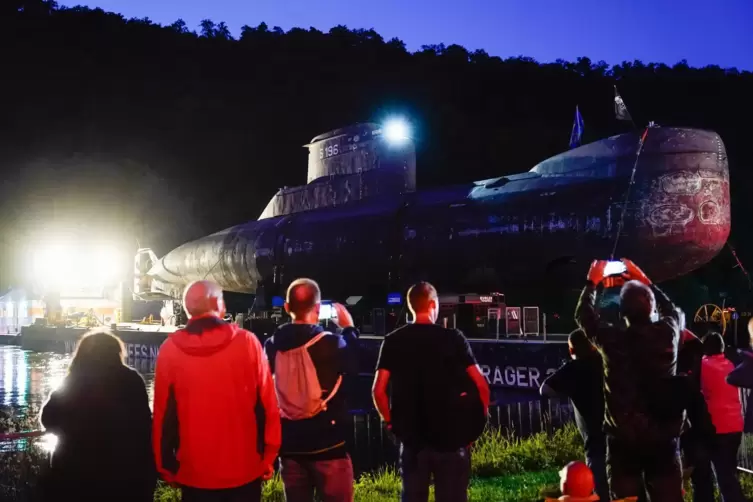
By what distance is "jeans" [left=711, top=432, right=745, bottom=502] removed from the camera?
549 centimetres

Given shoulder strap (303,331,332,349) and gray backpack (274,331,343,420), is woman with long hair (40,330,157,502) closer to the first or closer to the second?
gray backpack (274,331,343,420)

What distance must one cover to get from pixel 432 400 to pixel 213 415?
4.37 feet

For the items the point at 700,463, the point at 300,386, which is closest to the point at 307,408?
the point at 300,386

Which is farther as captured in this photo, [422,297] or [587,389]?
[587,389]

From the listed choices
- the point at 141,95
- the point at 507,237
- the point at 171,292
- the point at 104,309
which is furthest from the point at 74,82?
the point at 507,237

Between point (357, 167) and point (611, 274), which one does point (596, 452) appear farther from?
point (357, 167)

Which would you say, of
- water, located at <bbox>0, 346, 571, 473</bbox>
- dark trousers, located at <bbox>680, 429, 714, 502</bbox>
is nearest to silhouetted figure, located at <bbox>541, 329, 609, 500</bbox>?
dark trousers, located at <bbox>680, 429, 714, 502</bbox>

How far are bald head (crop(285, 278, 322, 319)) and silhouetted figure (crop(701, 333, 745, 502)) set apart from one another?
3322 mm

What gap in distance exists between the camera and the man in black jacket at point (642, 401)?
4281mm

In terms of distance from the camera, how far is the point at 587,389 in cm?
544

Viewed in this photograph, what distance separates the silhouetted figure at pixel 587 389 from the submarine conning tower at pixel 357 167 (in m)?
20.2

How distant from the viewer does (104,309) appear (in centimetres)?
4719

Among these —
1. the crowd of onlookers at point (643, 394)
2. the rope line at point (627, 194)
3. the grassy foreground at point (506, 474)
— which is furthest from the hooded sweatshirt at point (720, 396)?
the rope line at point (627, 194)

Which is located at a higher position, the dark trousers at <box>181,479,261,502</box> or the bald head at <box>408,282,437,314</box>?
the bald head at <box>408,282,437,314</box>
